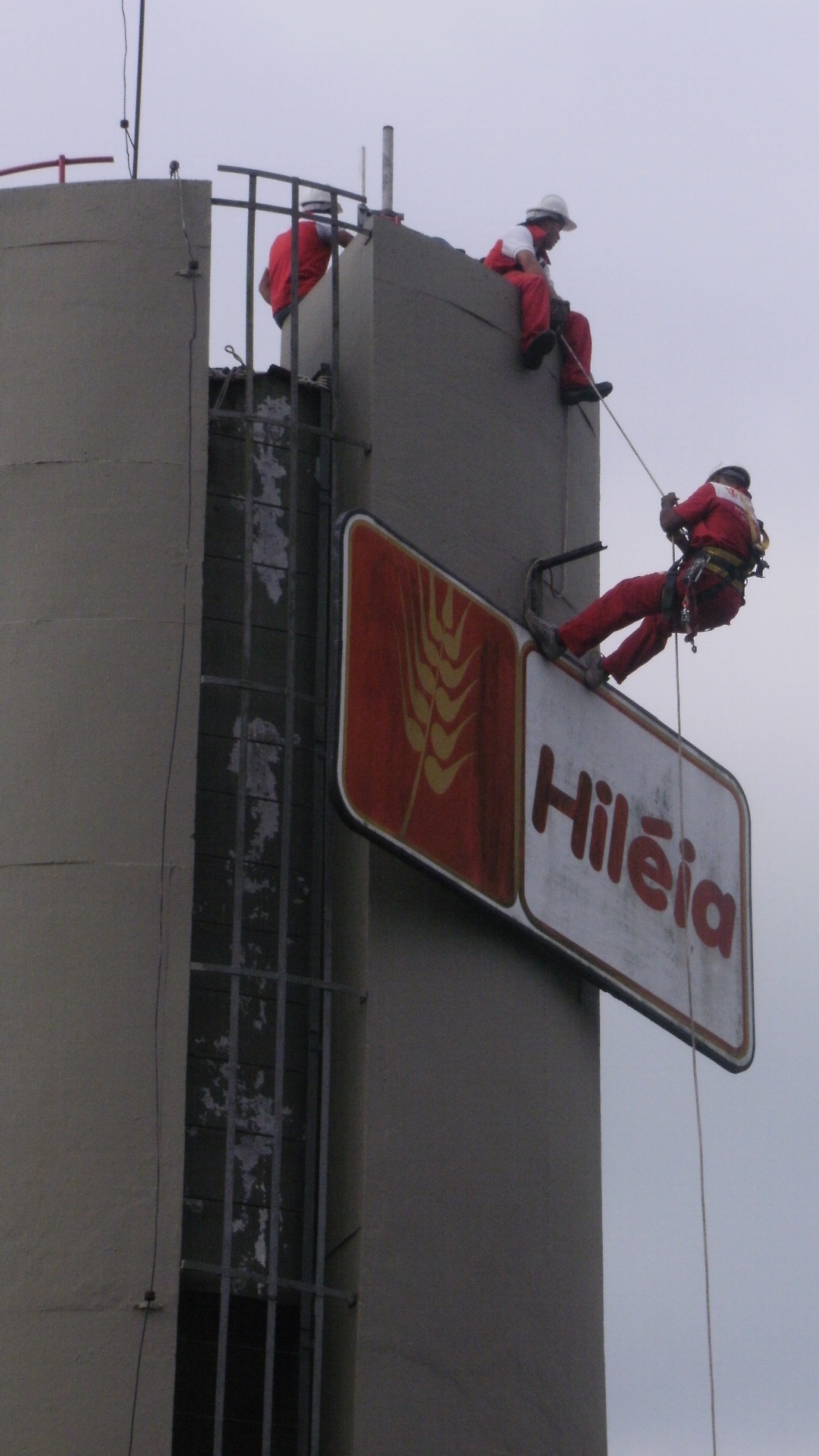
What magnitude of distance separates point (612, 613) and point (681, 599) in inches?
21.2

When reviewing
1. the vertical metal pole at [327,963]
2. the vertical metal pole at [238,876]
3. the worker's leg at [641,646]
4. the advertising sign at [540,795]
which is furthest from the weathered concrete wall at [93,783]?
the worker's leg at [641,646]

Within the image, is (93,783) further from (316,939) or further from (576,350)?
(576,350)

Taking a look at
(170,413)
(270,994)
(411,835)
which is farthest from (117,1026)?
(170,413)

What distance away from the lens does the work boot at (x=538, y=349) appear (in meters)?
17.4

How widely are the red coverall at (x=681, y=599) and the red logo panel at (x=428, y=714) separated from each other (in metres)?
0.79

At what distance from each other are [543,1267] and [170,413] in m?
5.57

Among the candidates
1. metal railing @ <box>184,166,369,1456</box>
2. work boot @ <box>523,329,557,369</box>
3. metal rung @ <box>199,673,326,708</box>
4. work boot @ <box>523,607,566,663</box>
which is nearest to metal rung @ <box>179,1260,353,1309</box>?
metal railing @ <box>184,166,369,1456</box>

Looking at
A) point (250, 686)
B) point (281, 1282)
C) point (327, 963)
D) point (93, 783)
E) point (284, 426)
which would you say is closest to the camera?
point (281, 1282)

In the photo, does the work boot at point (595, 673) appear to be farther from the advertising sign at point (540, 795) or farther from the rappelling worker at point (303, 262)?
the rappelling worker at point (303, 262)

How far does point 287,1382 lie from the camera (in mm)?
14797

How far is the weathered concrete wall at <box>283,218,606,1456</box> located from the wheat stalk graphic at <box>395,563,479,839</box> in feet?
1.61

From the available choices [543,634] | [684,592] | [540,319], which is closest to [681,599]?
[684,592]

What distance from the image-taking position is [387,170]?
19297mm

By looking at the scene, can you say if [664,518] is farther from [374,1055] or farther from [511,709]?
[374,1055]
